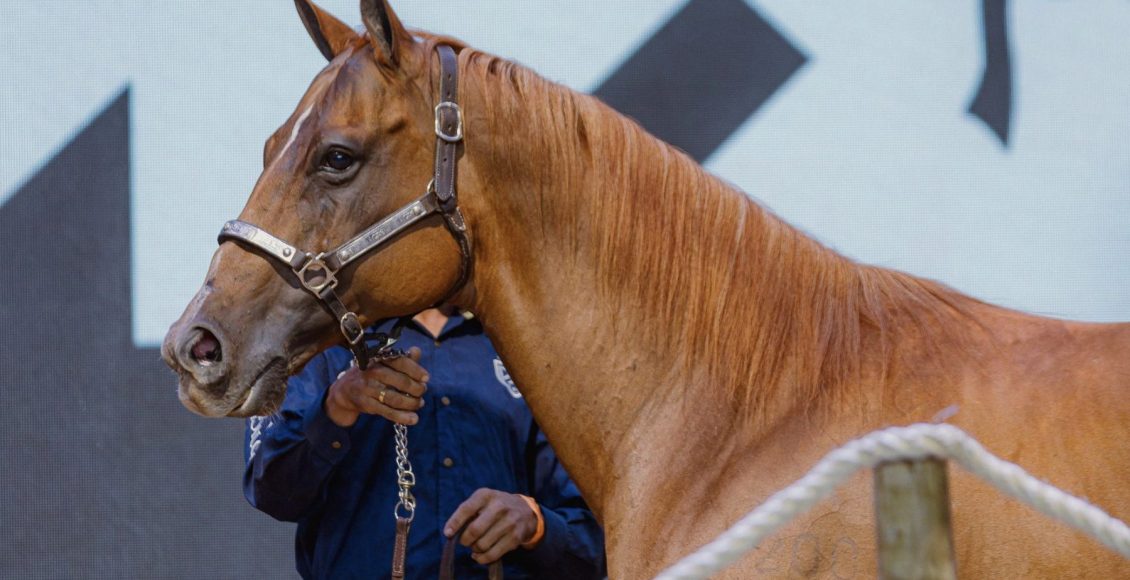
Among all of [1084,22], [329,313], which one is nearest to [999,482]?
[329,313]

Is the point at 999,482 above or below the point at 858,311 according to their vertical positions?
below

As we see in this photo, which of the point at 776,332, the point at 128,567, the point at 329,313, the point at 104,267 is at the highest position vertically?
the point at 104,267

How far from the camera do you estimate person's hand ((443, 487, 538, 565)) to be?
5.93ft

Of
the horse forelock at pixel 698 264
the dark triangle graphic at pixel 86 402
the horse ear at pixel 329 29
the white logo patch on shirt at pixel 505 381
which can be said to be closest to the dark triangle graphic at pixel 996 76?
the horse forelock at pixel 698 264

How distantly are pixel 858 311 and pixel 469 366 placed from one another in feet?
2.61

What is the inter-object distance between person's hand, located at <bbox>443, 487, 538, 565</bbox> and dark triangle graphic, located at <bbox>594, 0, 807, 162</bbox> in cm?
112

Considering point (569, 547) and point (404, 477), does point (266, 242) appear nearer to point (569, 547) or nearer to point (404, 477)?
point (404, 477)

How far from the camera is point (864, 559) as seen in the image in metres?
1.33

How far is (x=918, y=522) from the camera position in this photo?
0.93m

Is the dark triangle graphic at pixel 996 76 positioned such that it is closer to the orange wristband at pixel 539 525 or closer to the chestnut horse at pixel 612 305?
the chestnut horse at pixel 612 305

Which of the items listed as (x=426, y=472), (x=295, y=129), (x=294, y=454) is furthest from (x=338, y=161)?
(x=426, y=472)

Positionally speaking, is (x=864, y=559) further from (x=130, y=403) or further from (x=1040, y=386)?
(x=130, y=403)

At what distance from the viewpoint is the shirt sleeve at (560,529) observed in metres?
1.94

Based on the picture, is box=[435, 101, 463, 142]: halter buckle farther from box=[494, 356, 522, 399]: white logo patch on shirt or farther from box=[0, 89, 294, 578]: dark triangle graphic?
box=[0, 89, 294, 578]: dark triangle graphic
